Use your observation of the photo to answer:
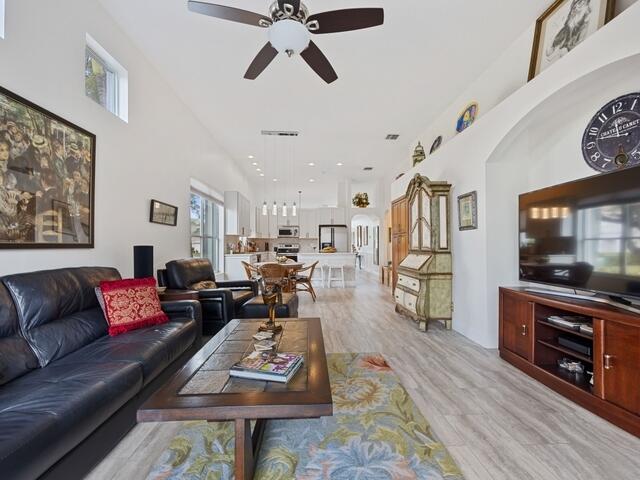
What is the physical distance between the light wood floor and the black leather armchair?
1.26 m

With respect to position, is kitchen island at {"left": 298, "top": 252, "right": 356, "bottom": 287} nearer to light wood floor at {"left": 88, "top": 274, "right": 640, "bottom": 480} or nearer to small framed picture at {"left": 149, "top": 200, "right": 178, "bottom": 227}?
small framed picture at {"left": 149, "top": 200, "right": 178, "bottom": 227}

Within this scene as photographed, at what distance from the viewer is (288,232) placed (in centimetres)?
1036

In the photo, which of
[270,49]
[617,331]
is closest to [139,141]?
[270,49]

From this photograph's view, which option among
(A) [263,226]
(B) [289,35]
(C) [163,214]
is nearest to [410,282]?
(B) [289,35]

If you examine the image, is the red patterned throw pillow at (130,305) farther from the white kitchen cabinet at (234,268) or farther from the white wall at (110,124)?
the white kitchen cabinet at (234,268)

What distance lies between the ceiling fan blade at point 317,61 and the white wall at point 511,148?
182 cm

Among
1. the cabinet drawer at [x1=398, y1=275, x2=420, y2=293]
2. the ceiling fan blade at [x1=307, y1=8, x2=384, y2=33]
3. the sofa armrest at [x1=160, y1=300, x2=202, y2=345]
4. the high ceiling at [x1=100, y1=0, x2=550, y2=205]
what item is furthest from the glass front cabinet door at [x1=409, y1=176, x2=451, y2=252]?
the sofa armrest at [x1=160, y1=300, x2=202, y2=345]

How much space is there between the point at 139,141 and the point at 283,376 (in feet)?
11.0

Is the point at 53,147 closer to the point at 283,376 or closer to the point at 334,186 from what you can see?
the point at 283,376

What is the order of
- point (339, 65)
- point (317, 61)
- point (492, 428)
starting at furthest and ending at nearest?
point (339, 65)
point (317, 61)
point (492, 428)

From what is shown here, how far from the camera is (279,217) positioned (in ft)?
34.8

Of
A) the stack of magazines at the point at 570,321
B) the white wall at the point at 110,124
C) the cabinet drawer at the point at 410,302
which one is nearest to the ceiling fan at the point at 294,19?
the white wall at the point at 110,124

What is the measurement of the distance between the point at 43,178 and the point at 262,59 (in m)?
1.93

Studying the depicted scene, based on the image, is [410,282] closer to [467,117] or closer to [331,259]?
[467,117]
